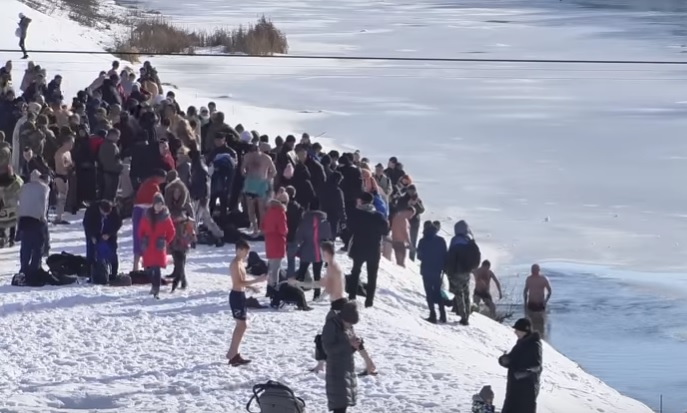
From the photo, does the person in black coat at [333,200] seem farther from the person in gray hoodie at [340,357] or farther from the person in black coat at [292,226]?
the person in gray hoodie at [340,357]

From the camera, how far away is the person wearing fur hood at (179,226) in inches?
651

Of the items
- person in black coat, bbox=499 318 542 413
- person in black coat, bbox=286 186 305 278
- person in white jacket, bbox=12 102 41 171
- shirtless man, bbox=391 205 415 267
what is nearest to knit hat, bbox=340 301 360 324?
person in black coat, bbox=499 318 542 413

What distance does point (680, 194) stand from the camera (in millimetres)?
29391

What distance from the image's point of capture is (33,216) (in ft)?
54.5

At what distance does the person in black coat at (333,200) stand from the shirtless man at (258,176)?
88 cm

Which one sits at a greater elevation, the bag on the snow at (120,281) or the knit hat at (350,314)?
the knit hat at (350,314)

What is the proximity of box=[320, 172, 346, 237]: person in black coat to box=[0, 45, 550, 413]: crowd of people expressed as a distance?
2 centimetres

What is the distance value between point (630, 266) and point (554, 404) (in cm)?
963

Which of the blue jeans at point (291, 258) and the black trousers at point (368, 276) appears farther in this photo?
the blue jeans at point (291, 258)

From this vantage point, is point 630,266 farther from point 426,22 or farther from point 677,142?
point 426,22

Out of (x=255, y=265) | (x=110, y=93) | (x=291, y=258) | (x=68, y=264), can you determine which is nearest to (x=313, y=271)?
(x=291, y=258)

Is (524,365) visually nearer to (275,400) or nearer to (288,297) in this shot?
(275,400)

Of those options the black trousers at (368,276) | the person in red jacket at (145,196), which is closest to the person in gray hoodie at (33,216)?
the person in red jacket at (145,196)

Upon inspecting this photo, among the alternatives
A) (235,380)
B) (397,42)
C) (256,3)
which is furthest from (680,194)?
(256,3)
